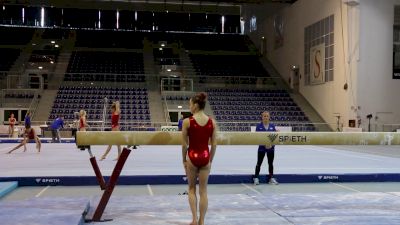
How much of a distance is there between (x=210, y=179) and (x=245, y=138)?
310 cm

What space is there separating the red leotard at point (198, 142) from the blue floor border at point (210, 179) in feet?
14.2

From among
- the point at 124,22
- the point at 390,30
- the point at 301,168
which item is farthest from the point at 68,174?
the point at 124,22

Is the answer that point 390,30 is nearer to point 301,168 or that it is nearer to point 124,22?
point 301,168

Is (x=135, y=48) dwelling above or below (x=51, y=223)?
above

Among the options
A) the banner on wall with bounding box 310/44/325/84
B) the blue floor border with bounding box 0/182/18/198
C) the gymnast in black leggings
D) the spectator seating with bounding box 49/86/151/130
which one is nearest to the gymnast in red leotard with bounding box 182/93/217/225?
the gymnast in black leggings

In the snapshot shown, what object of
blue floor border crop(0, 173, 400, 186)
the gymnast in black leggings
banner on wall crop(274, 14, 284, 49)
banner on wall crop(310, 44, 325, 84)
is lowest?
blue floor border crop(0, 173, 400, 186)

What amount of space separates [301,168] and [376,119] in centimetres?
1390

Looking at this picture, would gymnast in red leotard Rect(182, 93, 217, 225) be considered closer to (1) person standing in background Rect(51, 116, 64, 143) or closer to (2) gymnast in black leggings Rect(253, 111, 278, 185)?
(2) gymnast in black leggings Rect(253, 111, 278, 185)

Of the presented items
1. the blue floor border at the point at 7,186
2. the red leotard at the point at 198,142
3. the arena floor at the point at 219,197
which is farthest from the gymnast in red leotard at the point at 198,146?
the blue floor border at the point at 7,186

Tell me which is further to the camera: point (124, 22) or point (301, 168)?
point (124, 22)

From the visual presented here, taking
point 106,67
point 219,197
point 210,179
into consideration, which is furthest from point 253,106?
point 219,197

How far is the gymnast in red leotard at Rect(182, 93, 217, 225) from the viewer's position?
536cm

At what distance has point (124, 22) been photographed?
140 ft

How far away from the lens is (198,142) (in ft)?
17.6
